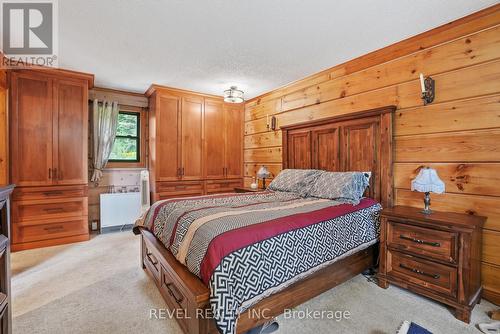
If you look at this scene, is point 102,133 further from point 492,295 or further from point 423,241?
point 492,295

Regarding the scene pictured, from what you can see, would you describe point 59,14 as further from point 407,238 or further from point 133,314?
point 407,238

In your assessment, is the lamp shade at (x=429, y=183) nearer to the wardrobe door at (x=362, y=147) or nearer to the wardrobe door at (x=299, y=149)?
the wardrobe door at (x=362, y=147)

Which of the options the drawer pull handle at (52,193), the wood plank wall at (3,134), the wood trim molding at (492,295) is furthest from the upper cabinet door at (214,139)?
the wood trim molding at (492,295)

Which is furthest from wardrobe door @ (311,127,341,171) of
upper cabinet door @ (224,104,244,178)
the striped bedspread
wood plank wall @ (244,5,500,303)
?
upper cabinet door @ (224,104,244,178)

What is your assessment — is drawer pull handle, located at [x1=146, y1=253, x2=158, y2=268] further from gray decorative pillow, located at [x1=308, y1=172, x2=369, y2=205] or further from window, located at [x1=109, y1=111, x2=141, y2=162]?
window, located at [x1=109, y1=111, x2=141, y2=162]

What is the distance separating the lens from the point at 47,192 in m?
3.34

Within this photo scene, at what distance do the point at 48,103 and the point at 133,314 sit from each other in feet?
10.3

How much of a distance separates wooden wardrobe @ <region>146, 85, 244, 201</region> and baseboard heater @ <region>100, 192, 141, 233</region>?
1.33 ft

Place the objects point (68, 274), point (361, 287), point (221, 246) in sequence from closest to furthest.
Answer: point (221, 246) < point (361, 287) < point (68, 274)

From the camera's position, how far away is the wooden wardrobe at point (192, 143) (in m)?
4.09

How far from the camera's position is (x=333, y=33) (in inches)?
93.6

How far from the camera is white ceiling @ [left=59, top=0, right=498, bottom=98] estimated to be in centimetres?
198

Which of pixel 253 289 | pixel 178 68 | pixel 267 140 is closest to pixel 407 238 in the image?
pixel 253 289

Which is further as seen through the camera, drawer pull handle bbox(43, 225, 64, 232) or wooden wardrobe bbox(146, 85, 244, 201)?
wooden wardrobe bbox(146, 85, 244, 201)
